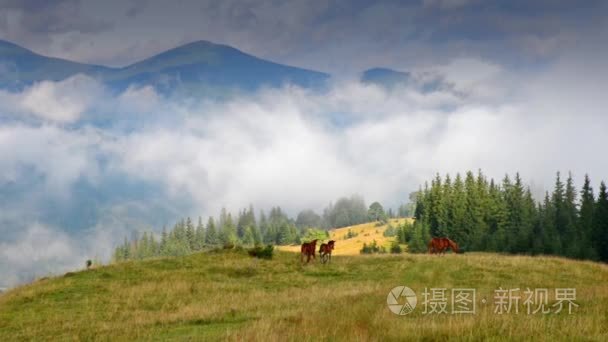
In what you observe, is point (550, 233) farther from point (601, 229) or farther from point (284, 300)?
point (284, 300)

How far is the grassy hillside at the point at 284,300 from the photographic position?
13.2 metres

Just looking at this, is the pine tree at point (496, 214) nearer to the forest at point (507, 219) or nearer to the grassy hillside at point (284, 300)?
the forest at point (507, 219)

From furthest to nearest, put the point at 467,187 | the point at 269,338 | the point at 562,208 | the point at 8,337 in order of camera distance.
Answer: the point at 467,187 < the point at 562,208 < the point at 8,337 < the point at 269,338

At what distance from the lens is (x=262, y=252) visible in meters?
42.8

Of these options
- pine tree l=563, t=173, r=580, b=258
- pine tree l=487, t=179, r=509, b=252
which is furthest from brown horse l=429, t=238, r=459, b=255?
pine tree l=487, t=179, r=509, b=252

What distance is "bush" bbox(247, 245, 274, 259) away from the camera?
1673 inches

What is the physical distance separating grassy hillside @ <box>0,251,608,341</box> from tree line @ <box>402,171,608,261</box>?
60.4 meters

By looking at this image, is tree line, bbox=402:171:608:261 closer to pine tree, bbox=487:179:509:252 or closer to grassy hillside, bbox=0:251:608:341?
pine tree, bbox=487:179:509:252

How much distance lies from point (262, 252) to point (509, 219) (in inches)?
4045

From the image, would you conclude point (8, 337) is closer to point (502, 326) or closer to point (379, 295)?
point (379, 295)

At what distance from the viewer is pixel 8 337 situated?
18688 millimetres

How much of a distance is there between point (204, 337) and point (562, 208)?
116130 millimetres

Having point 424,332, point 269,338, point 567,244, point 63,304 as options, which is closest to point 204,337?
point 269,338

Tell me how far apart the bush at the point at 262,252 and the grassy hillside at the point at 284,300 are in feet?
2.32
